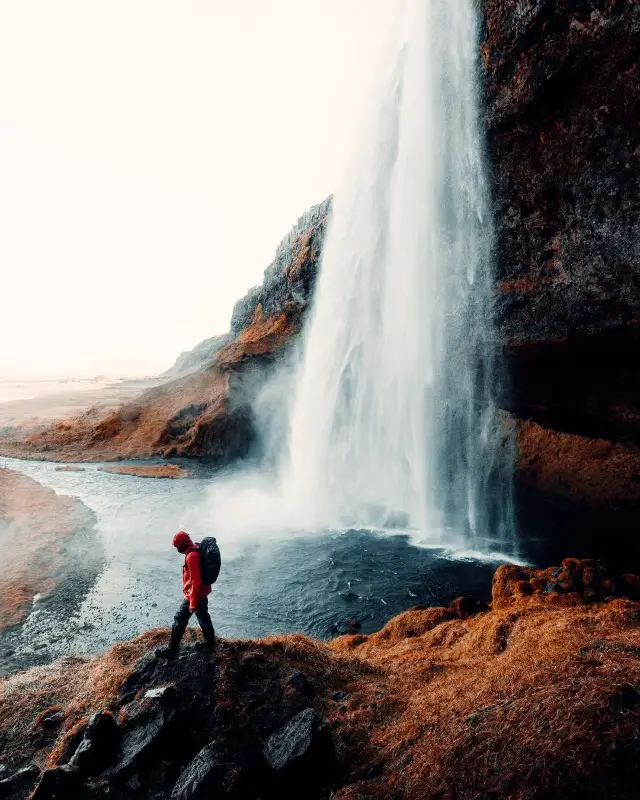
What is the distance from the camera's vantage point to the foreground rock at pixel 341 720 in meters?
4.57

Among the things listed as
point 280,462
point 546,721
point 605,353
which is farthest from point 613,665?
point 280,462

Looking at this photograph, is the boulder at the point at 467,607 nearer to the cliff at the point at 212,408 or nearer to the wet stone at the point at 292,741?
the wet stone at the point at 292,741

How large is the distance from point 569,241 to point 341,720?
49.8 feet

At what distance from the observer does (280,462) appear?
105ft

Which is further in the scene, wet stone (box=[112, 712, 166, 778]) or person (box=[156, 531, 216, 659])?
person (box=[156, 531, 216, 659])

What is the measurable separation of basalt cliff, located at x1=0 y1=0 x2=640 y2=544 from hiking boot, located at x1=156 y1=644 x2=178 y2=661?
15343 millimetres


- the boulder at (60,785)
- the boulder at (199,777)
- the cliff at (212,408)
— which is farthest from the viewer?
the cliff at (212,408)

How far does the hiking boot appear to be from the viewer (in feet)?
22.9

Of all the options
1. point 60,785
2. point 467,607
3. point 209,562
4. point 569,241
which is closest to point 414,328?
point 569,241

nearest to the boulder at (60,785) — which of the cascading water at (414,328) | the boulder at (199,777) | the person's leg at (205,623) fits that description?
the boulder at (199,777)

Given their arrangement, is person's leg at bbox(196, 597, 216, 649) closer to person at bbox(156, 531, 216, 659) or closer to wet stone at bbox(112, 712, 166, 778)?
person at bbox(156, 531, 216, 659)

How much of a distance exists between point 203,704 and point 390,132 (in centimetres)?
2268

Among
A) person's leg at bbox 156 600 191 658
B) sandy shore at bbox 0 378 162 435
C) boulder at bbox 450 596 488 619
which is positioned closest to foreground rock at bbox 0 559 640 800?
person's leg at bbox 156 600 191 658

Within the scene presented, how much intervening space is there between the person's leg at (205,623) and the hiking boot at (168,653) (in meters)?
0.48
